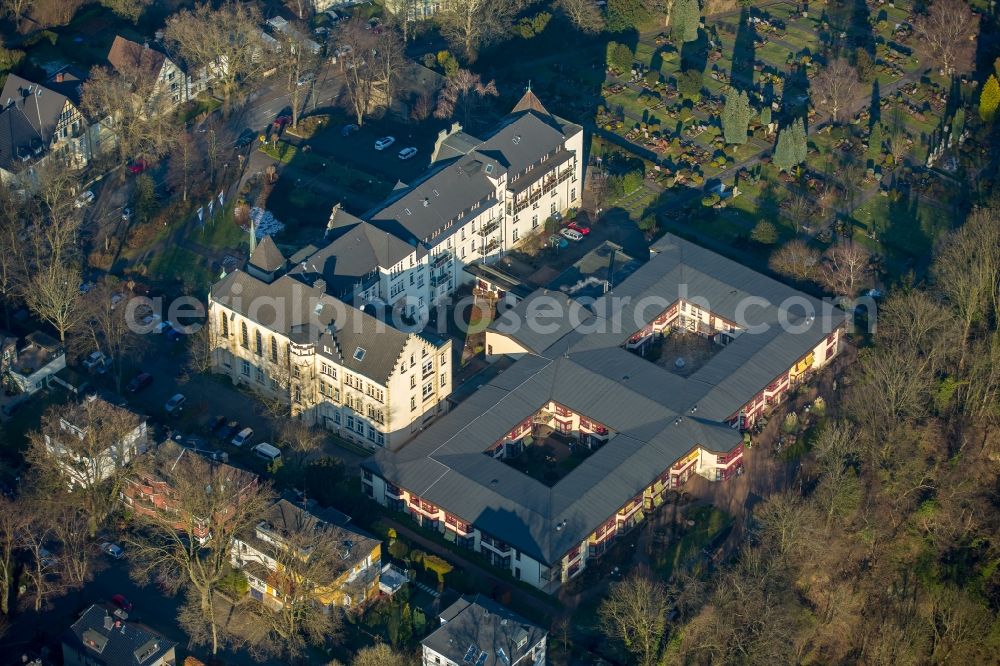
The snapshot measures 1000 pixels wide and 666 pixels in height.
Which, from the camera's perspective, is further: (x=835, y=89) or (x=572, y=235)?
(x=835, y=89)

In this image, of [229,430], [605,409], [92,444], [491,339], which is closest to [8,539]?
[92,444]

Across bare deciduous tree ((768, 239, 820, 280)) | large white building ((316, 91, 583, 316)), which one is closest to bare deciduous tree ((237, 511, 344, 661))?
large white building ((316, 91, 583, 316))

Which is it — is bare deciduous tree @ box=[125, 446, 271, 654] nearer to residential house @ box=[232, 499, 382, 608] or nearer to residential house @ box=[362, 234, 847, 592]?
residential house @ box=[232, 499, 382, 608]

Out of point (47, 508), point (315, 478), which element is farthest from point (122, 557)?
point (315, 478)

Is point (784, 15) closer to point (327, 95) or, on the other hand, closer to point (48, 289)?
point (327, 95)

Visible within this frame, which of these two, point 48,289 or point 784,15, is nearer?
point 48,289

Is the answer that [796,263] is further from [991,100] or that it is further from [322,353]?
[322,353]
